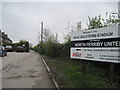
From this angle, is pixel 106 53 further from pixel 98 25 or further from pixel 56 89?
pixel 98 25

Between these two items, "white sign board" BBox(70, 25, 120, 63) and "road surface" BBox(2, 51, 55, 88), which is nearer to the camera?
"white sign board" BBox(70, 25, 120, 63)

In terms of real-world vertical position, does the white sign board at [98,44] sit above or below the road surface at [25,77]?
above

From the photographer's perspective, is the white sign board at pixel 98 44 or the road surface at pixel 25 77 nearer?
the white sign board at pixel 98 44

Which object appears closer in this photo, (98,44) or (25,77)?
(98,44)

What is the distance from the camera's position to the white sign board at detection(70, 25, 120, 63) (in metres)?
6.99

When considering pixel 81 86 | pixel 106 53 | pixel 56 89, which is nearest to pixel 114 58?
pixel 106 53

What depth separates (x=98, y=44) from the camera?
313 inches

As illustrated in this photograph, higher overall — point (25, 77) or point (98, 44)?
point (98, 44)

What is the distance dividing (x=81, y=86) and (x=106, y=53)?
191 cm

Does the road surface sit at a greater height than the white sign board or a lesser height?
lesser

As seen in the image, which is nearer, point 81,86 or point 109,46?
point 81,86

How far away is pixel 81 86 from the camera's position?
660 centimetres

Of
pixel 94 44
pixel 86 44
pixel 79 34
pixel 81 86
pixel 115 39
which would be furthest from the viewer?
pixel 79 34

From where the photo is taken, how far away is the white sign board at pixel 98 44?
6988 mm
